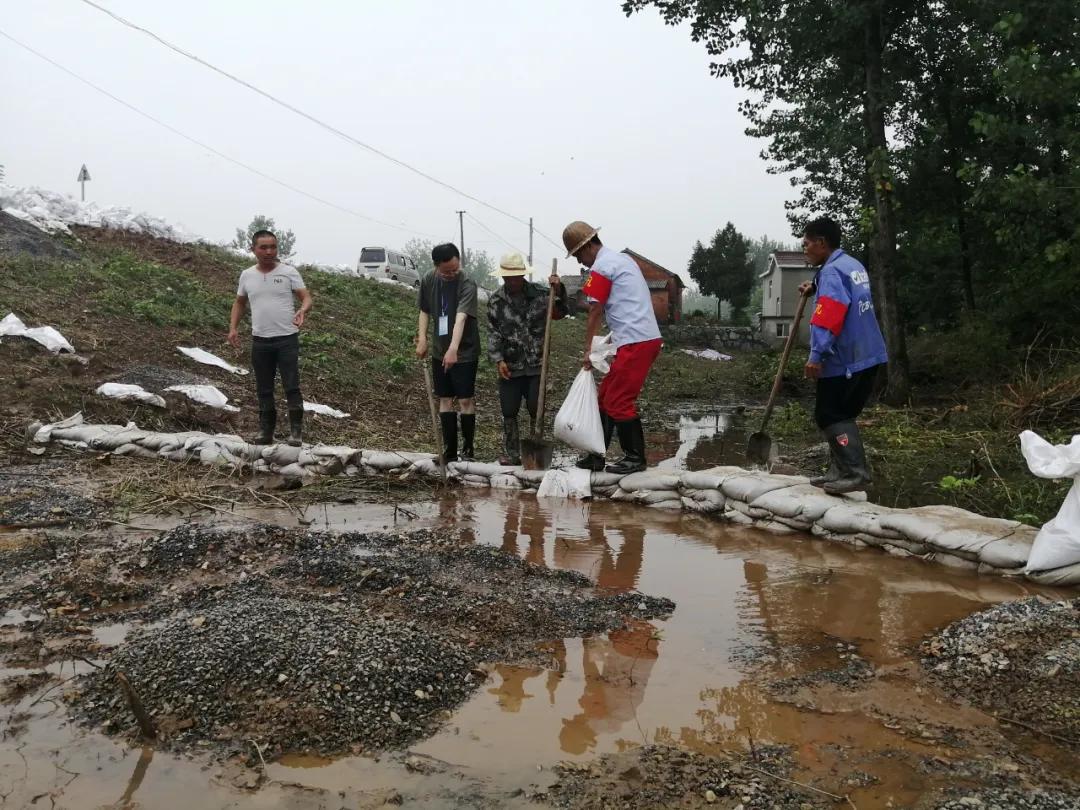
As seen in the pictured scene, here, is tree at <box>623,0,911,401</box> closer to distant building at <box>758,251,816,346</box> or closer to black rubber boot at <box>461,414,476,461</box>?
black rubber boot at <box>461,414,476,461</box>

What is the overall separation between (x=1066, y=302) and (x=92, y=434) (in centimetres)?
→ 1154

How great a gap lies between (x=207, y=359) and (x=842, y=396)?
23.5 ft

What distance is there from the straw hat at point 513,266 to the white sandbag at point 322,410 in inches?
139

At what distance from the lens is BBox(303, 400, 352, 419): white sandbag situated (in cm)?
834

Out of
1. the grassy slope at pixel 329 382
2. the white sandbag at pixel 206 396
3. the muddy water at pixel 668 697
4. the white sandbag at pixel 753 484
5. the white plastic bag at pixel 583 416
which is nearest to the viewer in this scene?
the muddy water at pixel 668 697

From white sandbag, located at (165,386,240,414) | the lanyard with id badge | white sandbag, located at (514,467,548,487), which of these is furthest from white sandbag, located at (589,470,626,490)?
white sandbag, located at (165,386,240,414)

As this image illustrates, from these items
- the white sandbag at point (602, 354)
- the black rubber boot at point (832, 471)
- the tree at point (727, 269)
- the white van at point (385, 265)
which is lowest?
the black rubber boot at point (832, 471)

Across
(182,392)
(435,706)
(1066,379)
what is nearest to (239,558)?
(435,706)

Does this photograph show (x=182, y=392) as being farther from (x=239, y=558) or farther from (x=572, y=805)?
(x=572, y=805)

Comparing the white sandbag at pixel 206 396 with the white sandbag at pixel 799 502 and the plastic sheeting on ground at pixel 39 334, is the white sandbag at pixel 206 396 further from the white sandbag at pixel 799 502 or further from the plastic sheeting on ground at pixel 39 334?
the white sandbag at pixel 799 502

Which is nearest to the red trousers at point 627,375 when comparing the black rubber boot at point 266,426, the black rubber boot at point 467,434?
the black rubber boot at point 467,434

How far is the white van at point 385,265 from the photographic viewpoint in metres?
24.9

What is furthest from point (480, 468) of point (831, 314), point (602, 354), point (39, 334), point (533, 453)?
point (39, 334)

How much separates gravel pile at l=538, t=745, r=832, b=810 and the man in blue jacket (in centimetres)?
254
